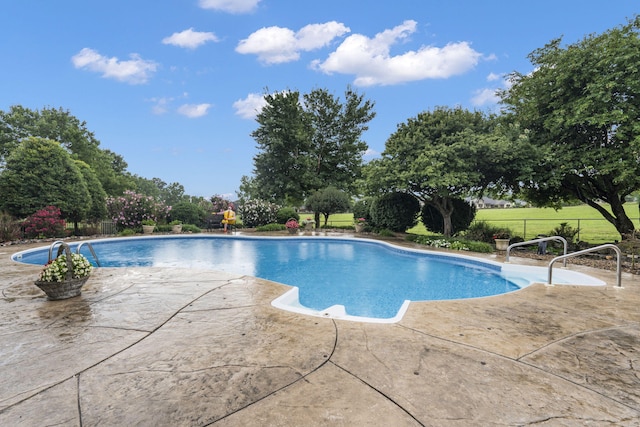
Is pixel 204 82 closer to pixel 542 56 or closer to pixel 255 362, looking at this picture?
pixel 542 56

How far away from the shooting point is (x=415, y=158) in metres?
11.3

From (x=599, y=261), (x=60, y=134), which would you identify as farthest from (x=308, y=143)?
(x=60, y=134)

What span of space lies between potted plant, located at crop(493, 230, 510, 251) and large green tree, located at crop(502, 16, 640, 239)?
1.80 meters

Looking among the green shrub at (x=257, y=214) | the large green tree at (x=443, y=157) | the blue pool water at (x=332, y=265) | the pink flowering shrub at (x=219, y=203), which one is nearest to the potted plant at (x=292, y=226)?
the blue pool water at (x=332, y=265)

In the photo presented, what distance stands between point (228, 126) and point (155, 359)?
79.6 feet

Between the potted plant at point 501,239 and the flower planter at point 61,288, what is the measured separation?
11.4 m

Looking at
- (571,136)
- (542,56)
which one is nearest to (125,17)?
(542,56)

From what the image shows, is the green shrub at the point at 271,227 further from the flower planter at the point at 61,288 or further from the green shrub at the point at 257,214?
the flower planter at the point at 61,288

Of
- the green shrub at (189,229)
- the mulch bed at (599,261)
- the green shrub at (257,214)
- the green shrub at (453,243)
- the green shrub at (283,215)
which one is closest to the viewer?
the mulch bed at (599,261)

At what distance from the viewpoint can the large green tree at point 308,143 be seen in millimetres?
20859

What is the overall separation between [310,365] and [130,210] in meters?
16.1

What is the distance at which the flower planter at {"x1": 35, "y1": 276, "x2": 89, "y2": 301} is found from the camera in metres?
4.23

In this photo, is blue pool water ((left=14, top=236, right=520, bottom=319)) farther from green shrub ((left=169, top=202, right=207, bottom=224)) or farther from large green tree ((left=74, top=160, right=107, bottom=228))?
large green tree ((left=74, top=160, right=107, bottom=228))

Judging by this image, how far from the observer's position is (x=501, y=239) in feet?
35.2
